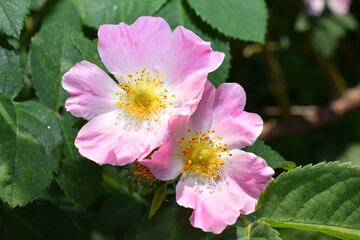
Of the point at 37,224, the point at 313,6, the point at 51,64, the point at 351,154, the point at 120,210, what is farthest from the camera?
the point at 351,154

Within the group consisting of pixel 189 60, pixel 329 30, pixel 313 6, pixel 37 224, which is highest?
pixel 189 60

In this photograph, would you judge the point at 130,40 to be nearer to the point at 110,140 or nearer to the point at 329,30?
the point at 110,140

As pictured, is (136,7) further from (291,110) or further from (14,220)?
(291,110)

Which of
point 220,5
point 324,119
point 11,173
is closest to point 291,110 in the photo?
point 324,119

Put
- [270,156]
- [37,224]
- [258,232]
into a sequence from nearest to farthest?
1. [258,232]
2. [270,156]
3. [37,224]

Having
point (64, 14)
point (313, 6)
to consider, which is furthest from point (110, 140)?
point (313, 6)

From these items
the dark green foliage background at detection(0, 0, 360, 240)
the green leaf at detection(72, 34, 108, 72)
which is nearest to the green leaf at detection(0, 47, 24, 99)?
the dark green foliage background at detection(0, 0, 360, 240)
